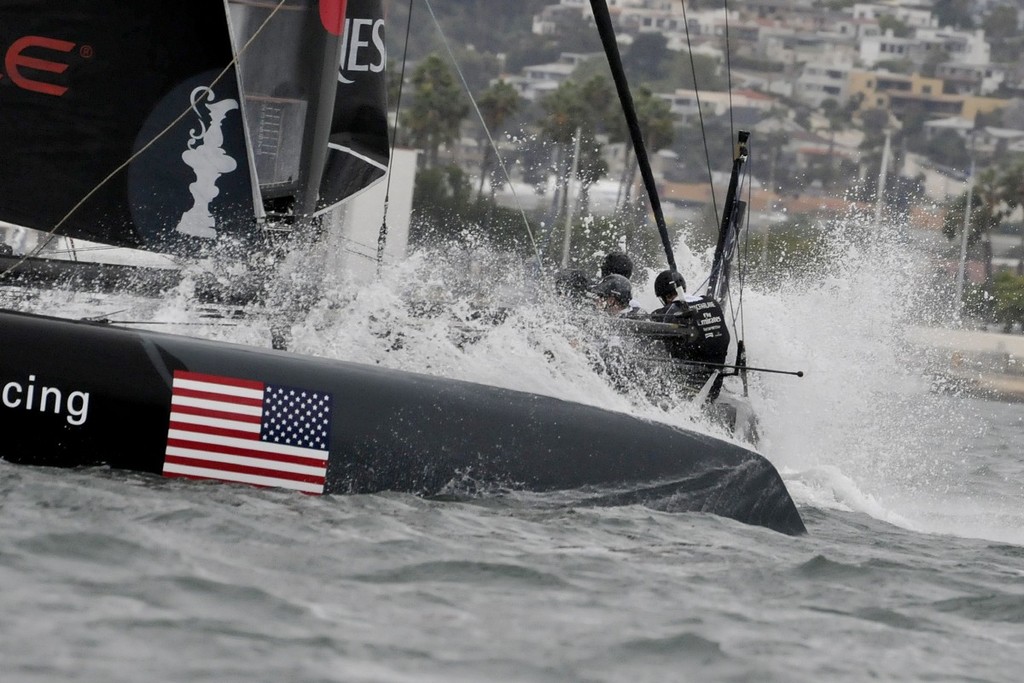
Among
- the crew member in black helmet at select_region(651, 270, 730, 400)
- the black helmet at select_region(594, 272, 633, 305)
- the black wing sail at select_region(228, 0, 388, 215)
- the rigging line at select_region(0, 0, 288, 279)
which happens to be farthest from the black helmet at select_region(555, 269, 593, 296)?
A: the rigging line at select_region(0, 0, 288, 279)

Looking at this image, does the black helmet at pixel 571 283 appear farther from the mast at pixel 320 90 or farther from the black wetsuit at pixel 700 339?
the mast at pixel 320 90

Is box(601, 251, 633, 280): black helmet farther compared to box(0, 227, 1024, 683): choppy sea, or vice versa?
box(601, 251, 633, 280): black helmet

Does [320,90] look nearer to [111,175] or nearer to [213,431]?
[111,175]

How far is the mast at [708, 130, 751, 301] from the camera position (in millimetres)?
6266

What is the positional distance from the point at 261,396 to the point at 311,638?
1.41 metres

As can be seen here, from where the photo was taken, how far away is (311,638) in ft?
8.58

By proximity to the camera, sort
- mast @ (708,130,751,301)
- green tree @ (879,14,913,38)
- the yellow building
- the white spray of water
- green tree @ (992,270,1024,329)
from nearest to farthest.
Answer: the white spray of water → mast @ (708,130,751,301) → green tree @ (992,270,1024,329) → the yellow building → green tree @ (879,14,913,38)

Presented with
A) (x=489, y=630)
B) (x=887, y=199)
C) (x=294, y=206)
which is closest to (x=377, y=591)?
(x=489, y=630)

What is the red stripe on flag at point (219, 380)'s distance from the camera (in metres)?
3.91

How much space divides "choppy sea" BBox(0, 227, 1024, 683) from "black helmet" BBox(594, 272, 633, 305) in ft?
3.01

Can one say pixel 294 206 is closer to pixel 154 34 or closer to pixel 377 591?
pixel 154 34

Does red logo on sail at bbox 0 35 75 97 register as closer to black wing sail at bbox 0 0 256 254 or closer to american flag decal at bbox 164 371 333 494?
black wing sail at bbox 0 0 256 254

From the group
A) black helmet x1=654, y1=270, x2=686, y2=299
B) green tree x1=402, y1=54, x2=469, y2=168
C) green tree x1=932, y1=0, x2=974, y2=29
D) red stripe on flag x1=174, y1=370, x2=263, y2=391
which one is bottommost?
red stripe on flag x1=174, y1=370, x2=263, y2=391

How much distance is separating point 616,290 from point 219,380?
7.47 ft
